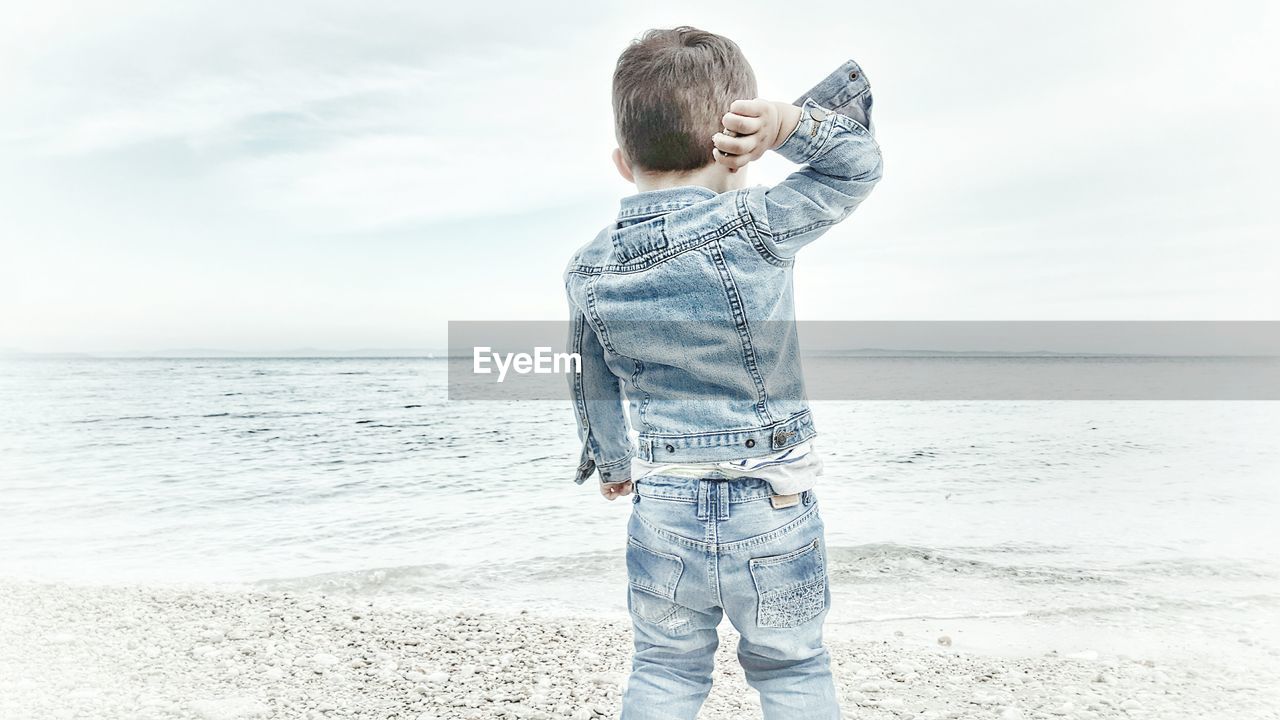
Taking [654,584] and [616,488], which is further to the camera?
[616,488]

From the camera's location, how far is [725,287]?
150 cm

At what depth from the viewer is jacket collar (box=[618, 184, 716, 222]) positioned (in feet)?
5.02

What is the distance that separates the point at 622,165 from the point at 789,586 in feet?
3.03

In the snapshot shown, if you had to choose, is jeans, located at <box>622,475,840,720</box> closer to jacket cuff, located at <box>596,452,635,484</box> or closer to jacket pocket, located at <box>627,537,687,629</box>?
jacket pocket, located at <box>627,537,687,629</box>

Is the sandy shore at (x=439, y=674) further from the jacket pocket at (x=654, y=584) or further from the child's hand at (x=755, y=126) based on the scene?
the child's hand at (x=755, y=126)

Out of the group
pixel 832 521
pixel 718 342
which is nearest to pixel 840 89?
pixel 718 342

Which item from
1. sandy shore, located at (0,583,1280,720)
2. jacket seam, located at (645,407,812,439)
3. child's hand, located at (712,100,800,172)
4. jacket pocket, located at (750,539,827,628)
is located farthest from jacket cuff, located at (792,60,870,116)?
sandy shore, located at (0,583,1280,720)

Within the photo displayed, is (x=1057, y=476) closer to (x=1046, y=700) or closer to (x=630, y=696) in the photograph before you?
(x=1046, y=700)

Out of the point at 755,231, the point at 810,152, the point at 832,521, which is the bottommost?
the point at 832,521

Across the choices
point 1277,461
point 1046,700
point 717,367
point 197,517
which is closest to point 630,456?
Answer: point 717,367

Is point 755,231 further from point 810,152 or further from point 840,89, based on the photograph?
point 840,89

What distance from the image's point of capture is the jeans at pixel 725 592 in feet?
5.02

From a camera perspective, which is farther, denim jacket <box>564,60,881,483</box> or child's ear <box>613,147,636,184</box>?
child's ear <box>613,147,636,184</box>

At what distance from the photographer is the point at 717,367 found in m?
1.54
